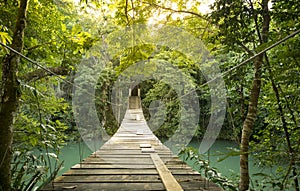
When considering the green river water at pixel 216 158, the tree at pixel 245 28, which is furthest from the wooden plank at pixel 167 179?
the green river water at pixel 216 158

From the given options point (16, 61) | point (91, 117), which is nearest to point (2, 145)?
point (16, 61)

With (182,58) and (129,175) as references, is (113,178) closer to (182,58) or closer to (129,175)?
(129,175)

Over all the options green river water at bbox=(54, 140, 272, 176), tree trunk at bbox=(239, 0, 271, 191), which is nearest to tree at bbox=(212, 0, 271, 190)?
tree trunk at bbox=(239, 0, 271, 191)

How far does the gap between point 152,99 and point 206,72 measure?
255 cm

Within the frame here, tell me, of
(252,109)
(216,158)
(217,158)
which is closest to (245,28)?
(252,109)

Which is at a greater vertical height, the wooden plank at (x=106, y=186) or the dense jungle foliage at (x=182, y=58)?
the dense jungle foliage at (x=182, y=58)

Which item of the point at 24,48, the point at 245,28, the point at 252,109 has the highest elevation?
the point at 245,28

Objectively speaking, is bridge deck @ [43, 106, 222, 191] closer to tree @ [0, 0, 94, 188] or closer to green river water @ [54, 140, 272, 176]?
tree @ [0, 0, 94, 188]

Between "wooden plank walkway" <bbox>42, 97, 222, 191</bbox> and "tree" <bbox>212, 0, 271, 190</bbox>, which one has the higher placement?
"tree" <bbox>212, 0, 271, 190</bbox>

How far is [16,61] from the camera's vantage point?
1.10 metres

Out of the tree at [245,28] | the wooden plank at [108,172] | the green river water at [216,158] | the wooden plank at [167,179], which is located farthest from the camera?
the green river water at [216,158]

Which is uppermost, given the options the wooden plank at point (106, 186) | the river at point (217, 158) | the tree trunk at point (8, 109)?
the tree trunk at point (8, 109)

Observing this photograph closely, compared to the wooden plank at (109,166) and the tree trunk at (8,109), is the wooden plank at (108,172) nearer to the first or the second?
→ the wooden plank at (109,166)

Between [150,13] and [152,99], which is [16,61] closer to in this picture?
[150,13]
